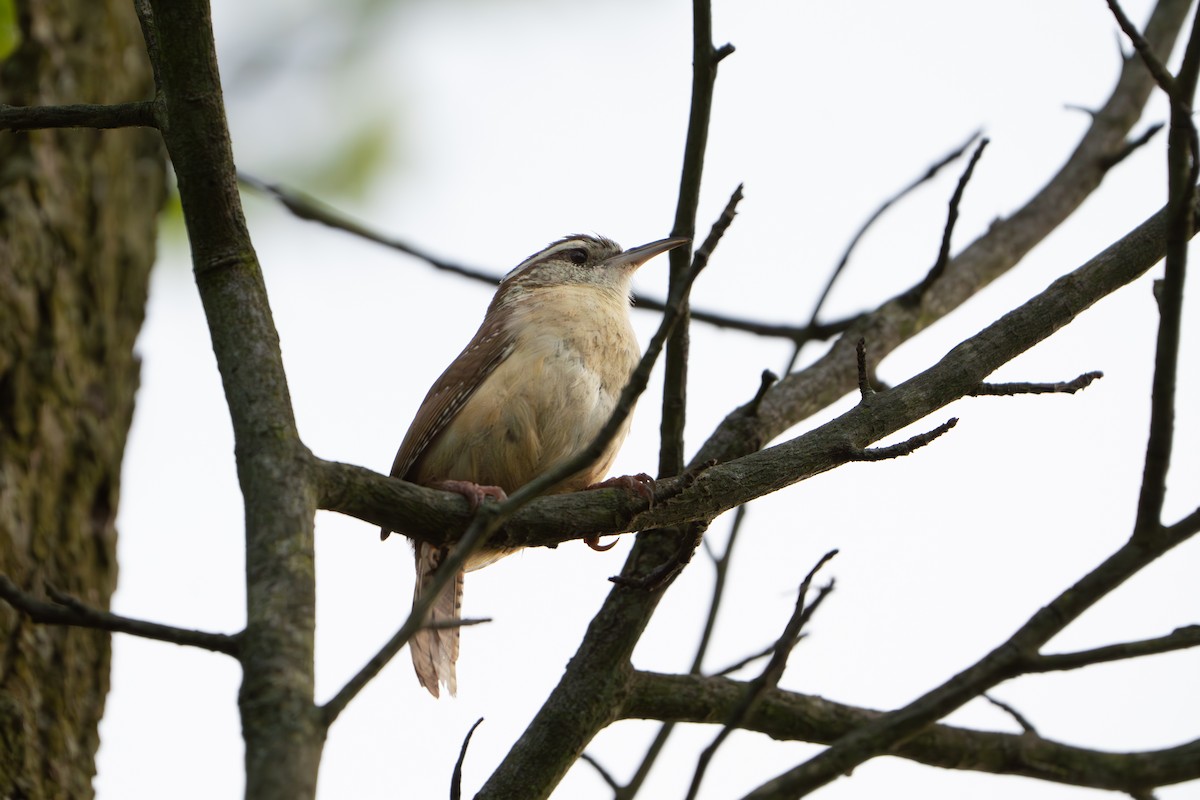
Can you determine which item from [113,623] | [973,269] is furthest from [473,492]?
[973,269]

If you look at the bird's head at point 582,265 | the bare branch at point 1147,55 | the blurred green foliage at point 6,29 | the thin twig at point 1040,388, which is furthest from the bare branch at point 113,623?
the bird's head at point 582,265

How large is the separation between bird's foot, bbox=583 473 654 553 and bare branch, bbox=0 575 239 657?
4.23 ft

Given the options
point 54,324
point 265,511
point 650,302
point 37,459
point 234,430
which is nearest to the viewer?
point 265,511

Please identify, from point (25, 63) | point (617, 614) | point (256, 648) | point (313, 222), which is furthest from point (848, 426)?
point (25, 63)

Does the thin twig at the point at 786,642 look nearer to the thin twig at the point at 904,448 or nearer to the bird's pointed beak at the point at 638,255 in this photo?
the thin twig at the point at 904,448

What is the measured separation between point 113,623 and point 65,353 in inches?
115

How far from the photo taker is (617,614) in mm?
3730

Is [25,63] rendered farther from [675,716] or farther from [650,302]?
[675,716]

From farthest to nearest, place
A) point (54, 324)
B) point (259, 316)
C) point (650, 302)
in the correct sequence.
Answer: point (650, 302) → point (54, 324) → point (259, 316)

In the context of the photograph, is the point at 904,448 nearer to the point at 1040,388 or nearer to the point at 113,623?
the point at 1040,388

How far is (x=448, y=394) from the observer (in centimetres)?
482

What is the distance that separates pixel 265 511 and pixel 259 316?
0.55 metres

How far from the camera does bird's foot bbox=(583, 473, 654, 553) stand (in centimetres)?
321

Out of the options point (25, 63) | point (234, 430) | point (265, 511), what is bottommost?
point (265, 511)
